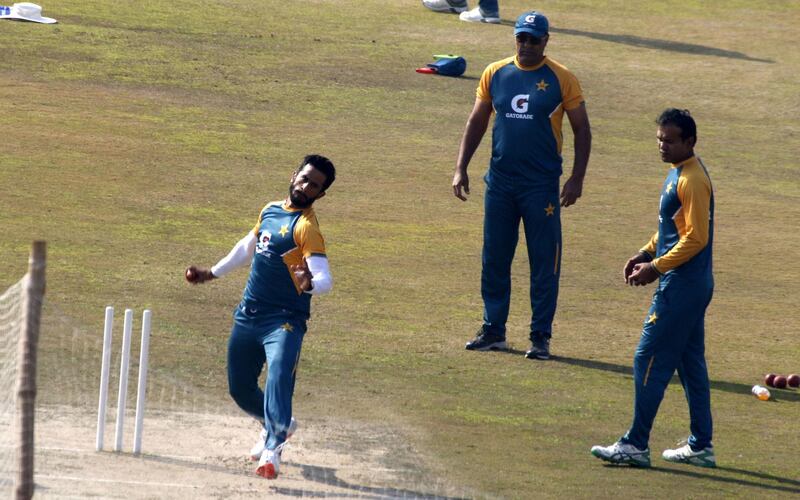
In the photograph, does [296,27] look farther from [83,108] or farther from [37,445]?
[37,445]

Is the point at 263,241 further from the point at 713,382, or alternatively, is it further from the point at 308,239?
the point at 713,382

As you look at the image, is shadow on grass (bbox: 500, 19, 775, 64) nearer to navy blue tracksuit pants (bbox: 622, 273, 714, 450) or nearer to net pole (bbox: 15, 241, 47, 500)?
navy blue tracksuit pants (bbox: 622, 273, 714, 450)

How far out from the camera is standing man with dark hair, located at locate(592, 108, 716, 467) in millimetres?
8883

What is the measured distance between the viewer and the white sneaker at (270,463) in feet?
26.7

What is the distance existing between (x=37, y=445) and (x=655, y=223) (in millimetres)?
9829

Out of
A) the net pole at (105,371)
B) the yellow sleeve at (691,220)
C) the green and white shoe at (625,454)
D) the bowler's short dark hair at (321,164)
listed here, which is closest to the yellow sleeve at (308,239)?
the bowler's short dark hair at (321,164)

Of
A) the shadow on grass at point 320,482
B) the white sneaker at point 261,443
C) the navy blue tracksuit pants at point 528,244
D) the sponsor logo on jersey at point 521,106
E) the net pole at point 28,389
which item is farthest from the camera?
the navy blue tracksuit pants at point 528,244

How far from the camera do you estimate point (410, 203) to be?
17016 millimetres

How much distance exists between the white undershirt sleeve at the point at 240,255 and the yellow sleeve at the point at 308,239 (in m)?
0.43

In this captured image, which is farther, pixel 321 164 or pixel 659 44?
pixel 659 44

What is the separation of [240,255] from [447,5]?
66.9ft

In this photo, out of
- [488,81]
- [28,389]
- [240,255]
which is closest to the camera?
[28,389]

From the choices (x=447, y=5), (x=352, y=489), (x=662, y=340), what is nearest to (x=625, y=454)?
(x=662, y=340)

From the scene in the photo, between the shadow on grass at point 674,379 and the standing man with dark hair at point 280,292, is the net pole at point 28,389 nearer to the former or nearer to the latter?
the standing man with dark hair at point 280,292
